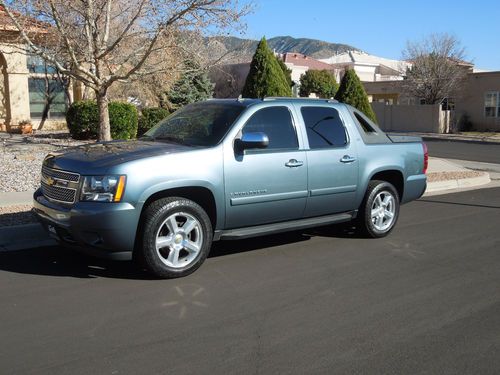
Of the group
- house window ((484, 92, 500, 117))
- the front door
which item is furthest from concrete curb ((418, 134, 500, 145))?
the front door

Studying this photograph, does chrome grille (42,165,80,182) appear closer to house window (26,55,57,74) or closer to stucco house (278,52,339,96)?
house window (26,55,57,74)

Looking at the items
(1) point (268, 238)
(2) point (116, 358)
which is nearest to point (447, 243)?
(1) point (268, 238)

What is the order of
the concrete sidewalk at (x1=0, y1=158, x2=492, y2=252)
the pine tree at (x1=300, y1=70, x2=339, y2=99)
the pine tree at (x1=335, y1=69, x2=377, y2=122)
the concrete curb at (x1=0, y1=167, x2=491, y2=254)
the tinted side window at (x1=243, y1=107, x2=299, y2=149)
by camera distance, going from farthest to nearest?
the pine tree at (x1=300, y1=70, x2=339, y2=99) < the pine tree at (x1=335, y1=69, x2=377, y2=122) < the concrete sidewalk at (x1=0, y1=158, x2=492, y2=252) < the concrete curb at (x1=0, y1=167, x2=491, y2=254) < the tinted side window at (x1=243, y1=107, x2=299, y2=149)

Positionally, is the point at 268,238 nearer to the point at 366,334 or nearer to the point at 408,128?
the point at 366,334

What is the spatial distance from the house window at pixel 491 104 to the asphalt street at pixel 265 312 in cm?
3122

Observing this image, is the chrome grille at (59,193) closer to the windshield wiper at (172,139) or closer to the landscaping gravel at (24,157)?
the windshield wiper at (172,139)

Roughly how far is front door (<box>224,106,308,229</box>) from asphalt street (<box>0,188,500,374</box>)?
0.58 metres

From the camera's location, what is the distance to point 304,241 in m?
7.20

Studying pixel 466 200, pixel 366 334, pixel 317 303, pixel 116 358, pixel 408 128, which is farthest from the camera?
pixel 408 128

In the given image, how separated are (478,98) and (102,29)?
2848 centimetres

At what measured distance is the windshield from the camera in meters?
5.99

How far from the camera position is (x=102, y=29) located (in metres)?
14.5

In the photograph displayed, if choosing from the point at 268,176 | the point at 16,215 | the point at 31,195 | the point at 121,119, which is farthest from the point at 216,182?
the point at 121,119

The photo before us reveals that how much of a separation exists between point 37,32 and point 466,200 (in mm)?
10928
